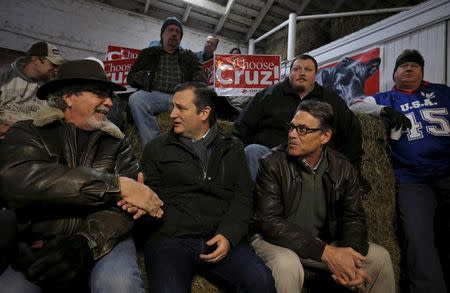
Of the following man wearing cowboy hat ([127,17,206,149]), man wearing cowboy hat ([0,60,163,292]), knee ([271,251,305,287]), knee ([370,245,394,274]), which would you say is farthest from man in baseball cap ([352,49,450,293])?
man wearing cowboy hat ([127,17,206,149])

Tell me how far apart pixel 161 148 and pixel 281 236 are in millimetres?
970

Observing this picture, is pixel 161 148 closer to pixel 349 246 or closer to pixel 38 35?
pixel 349 246

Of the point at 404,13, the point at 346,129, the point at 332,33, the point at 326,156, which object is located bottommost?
the point at 326,156

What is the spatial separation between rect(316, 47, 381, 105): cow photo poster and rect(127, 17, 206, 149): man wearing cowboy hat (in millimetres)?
2747

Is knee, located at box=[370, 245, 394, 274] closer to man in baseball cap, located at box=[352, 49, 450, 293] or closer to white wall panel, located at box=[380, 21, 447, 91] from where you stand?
man in baseball cap, located at box=[352, 49, 450, 293]

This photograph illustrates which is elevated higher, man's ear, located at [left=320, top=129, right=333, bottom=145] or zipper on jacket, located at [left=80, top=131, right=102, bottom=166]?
man's ear, located at [left=320, top=129, right=333, bottom=145]

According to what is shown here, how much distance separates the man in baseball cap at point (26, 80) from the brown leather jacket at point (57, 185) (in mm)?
1668

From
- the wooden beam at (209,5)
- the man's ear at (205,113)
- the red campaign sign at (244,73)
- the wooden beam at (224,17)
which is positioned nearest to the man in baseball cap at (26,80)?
the man's ear at (205,113)

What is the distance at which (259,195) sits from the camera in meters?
2.10

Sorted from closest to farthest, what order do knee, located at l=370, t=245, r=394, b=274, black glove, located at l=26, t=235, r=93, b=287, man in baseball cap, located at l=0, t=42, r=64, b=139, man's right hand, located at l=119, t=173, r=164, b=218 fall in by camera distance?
1. black glove, located at l=26, t=235, r=93, b=287
2. man's right hand, located at l=119, t=173, r=164, b=218
3. knee, located at l=370, t=245, r=394, b=274
4. man in baseball cap, located at l=0, t=42, r=64, b=139

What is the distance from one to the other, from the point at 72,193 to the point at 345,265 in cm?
155

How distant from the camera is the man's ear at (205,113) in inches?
89.0

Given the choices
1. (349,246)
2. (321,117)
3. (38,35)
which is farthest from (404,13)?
(38,35)

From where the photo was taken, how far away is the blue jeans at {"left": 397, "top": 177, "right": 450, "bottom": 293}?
2.28 metres
